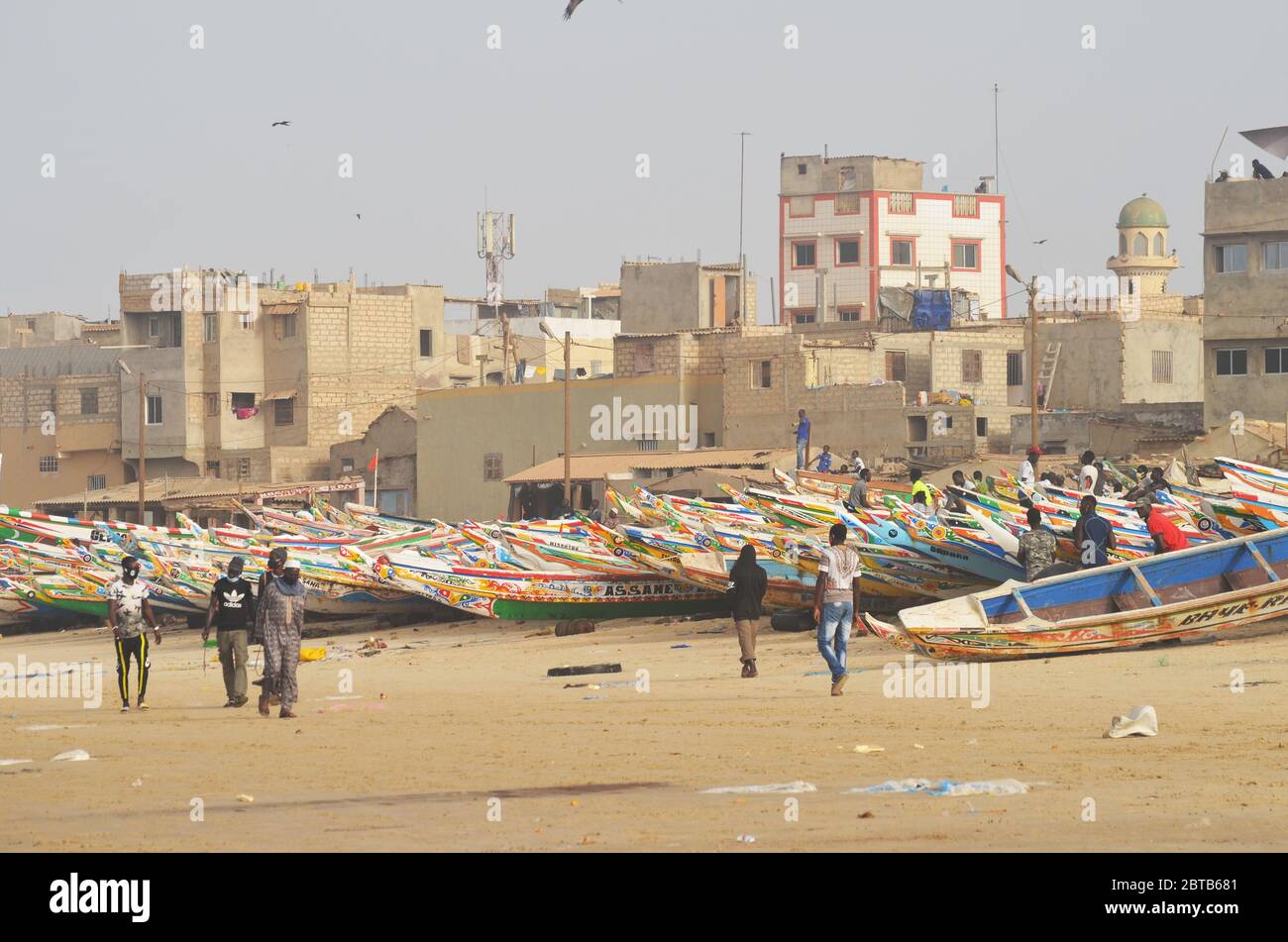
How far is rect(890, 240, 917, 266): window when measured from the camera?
87.6 m

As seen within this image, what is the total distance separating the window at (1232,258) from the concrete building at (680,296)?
2211 cm

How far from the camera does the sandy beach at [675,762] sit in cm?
1112

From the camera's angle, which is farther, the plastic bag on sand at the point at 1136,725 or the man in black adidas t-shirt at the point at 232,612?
the man in black adidas t-shirt at the point at 232,612

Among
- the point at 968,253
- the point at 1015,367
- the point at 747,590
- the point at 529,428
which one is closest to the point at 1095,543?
the point at 747,590

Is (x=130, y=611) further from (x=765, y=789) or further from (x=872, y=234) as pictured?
(x=872, y=234)

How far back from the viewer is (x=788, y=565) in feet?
90.3

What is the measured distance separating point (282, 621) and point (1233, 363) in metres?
35.4

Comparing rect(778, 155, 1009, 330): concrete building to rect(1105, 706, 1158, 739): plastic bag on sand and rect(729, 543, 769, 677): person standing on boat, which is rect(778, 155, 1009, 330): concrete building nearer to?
rect(729, 543, 769, 677): person standing on boat

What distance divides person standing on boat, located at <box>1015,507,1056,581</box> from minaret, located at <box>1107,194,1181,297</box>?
76278mm

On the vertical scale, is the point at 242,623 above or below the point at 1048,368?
below

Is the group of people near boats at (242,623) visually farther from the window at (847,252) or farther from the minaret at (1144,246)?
the minaret at (1144,246)

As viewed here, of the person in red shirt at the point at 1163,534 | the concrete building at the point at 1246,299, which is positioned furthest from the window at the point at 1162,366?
the person in red shirt at the point at 1163,534

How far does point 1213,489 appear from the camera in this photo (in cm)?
3197

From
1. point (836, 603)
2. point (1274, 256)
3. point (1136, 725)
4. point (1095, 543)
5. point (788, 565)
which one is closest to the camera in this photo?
point (1136, 725)
